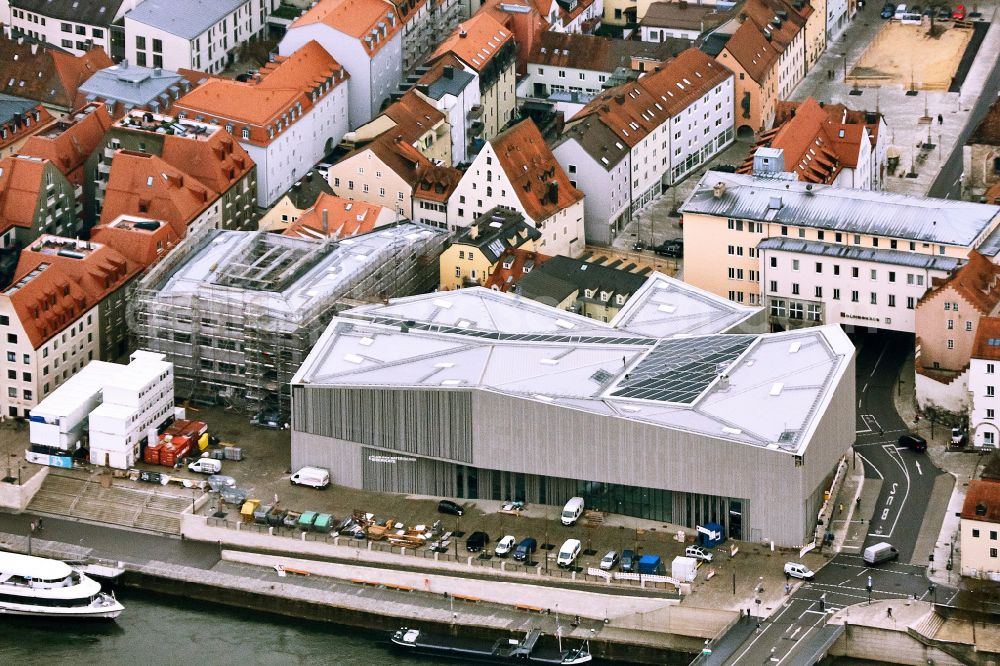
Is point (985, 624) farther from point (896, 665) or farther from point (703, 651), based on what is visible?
point (703, 651)

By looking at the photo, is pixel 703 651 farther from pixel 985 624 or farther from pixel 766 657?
pixel 985 624

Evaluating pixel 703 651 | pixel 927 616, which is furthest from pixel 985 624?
pixel 703 651

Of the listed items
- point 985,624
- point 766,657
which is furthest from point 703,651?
point 985,624
